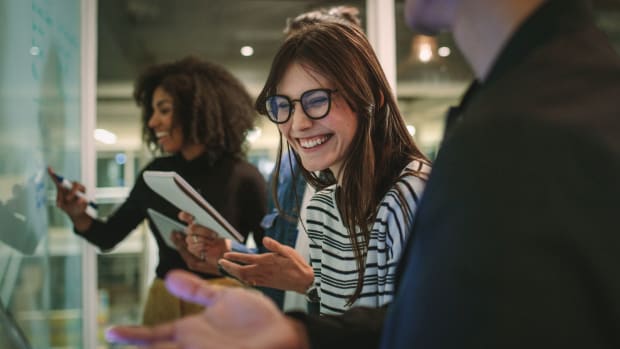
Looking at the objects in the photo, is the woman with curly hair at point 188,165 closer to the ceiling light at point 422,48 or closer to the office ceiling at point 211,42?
the office ceiling at point 211,42

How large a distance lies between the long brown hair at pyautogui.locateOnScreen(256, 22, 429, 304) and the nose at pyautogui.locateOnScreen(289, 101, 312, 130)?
0.28ft

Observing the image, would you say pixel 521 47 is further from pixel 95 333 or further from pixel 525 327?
pixel 95 333

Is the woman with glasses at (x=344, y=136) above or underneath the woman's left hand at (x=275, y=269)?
above

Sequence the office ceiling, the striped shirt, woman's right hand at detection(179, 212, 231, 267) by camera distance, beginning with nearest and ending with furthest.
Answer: the striped shirt, woman's right hand at detection(179, 212, 231, 267), the office ceiling

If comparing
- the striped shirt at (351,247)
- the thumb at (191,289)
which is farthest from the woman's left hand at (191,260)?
the thumb at (191,289)

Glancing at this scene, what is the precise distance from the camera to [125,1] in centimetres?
275

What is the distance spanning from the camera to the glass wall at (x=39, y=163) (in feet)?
4.44

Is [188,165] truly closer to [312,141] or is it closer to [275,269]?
[275,269]

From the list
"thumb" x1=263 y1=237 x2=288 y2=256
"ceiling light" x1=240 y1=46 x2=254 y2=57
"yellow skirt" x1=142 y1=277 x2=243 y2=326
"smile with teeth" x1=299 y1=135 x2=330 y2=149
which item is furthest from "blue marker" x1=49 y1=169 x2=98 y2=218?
"ceiling light" x1=240 y1=46 x2=254 y2=57

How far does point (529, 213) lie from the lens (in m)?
0.39

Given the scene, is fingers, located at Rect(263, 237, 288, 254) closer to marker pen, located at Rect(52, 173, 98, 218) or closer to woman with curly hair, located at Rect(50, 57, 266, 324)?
woman with curly hair, located at Rect(50, 57, 266, 324)

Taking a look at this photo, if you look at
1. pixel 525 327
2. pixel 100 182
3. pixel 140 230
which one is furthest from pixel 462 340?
pixel 140 230

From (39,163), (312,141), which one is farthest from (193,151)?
(312,141)

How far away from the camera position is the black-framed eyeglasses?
40.3 inches
